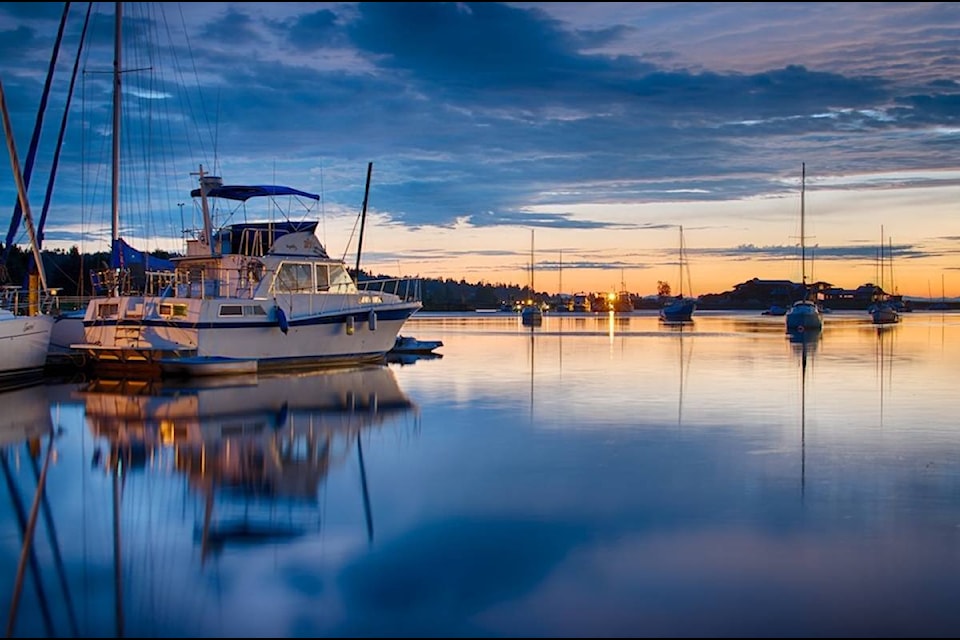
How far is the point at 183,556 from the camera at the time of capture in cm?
809

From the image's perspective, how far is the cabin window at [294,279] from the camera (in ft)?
91.5

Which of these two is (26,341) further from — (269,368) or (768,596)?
(768,596)

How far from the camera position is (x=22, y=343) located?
23.1 metres

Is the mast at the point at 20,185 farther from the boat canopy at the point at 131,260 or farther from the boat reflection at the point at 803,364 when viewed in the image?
the boat reflection at the point at 803,364

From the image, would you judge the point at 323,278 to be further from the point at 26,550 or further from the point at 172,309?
the point at 26,550

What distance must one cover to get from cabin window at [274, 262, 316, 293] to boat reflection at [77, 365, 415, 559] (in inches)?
140

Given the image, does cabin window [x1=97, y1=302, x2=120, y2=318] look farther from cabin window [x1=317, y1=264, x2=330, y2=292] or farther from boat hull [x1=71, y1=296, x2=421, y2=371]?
cabin window [x1=317, y1=264, x2=330, y2=292]

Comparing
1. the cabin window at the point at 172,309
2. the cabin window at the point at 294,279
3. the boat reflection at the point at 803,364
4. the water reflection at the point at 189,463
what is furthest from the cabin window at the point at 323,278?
the boat reflection at the point at 803,364

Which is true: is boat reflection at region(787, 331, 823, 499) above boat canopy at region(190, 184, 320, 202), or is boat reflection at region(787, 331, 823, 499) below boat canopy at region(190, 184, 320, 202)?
below

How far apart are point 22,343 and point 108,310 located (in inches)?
113

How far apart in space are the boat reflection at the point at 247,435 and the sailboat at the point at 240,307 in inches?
53.0

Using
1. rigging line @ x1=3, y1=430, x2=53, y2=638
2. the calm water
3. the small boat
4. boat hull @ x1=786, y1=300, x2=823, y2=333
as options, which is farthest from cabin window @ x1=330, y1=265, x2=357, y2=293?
boat hull @ x1=786, y1=300, x2=823, y2=333

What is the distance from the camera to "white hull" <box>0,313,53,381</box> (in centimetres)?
2247

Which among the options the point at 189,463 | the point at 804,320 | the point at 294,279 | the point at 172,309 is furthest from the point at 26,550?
the point at 804,320
